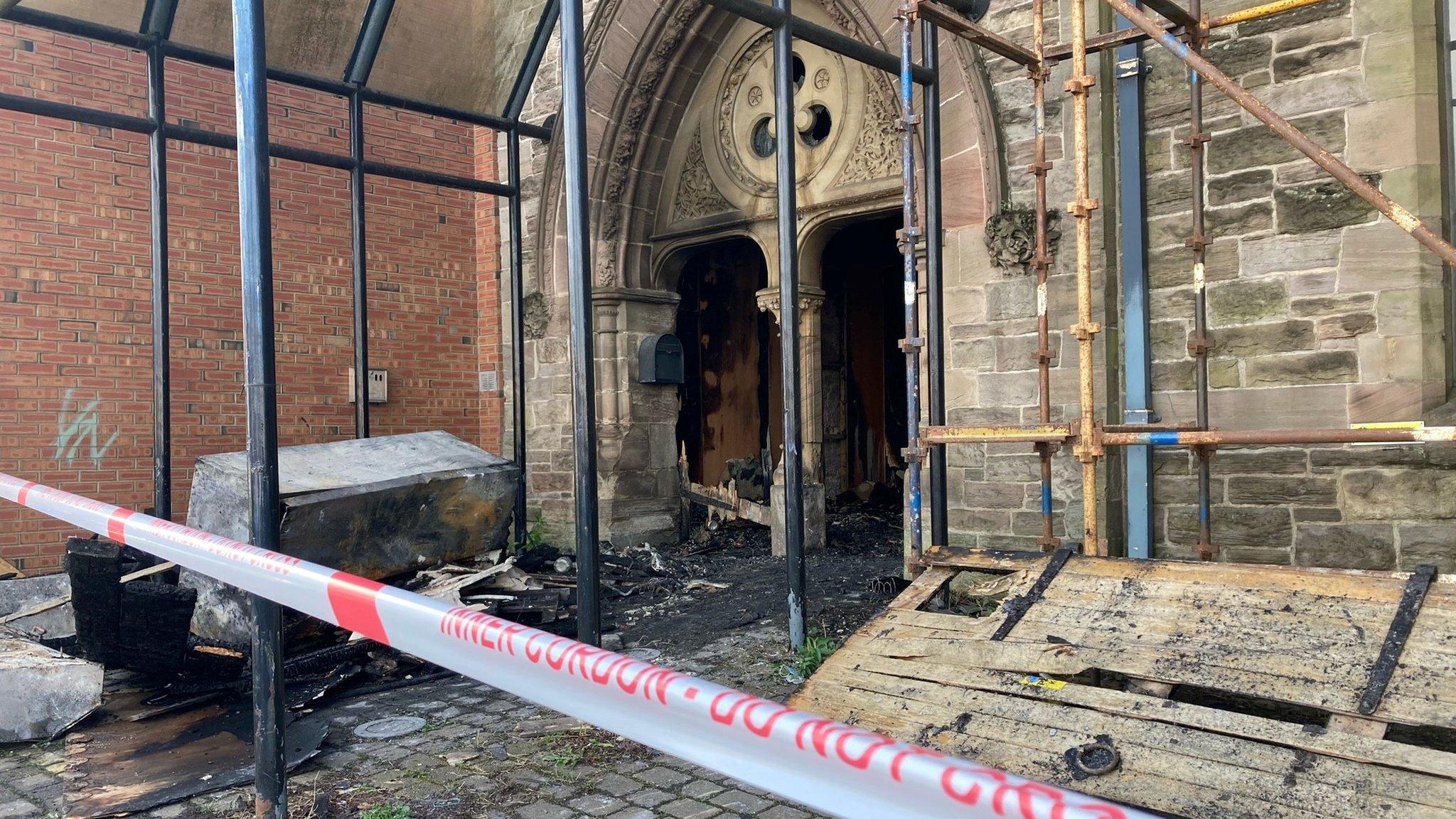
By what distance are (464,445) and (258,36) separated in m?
4.17

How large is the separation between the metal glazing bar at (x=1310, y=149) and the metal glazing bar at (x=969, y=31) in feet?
2.92

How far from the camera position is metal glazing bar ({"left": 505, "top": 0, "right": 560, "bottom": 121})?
773 centimetres

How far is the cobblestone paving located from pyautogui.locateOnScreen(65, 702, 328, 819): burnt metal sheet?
0.22ft

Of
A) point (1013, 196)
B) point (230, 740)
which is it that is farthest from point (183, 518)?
point (1013, 196)

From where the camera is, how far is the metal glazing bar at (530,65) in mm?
7730

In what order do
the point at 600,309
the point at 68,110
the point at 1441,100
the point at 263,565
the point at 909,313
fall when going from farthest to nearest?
the point at 600,309 < the point at 68,110 < the point at 1441,100 < the point at 909,313 < the point at 263,565

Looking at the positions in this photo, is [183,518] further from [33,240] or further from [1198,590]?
[1198,590]

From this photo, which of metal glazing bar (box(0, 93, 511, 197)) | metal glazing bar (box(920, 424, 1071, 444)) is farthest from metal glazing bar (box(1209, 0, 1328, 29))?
metal glazing bar (box(0, 93, 511, 197))

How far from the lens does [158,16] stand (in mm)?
5719

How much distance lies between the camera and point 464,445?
7.21 meters

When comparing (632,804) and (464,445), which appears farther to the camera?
(464,445)

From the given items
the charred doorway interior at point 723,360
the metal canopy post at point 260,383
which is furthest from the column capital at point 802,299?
the metal canopy post at point 260,383

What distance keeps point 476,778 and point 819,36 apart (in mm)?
3729

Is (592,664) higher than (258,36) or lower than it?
lower
